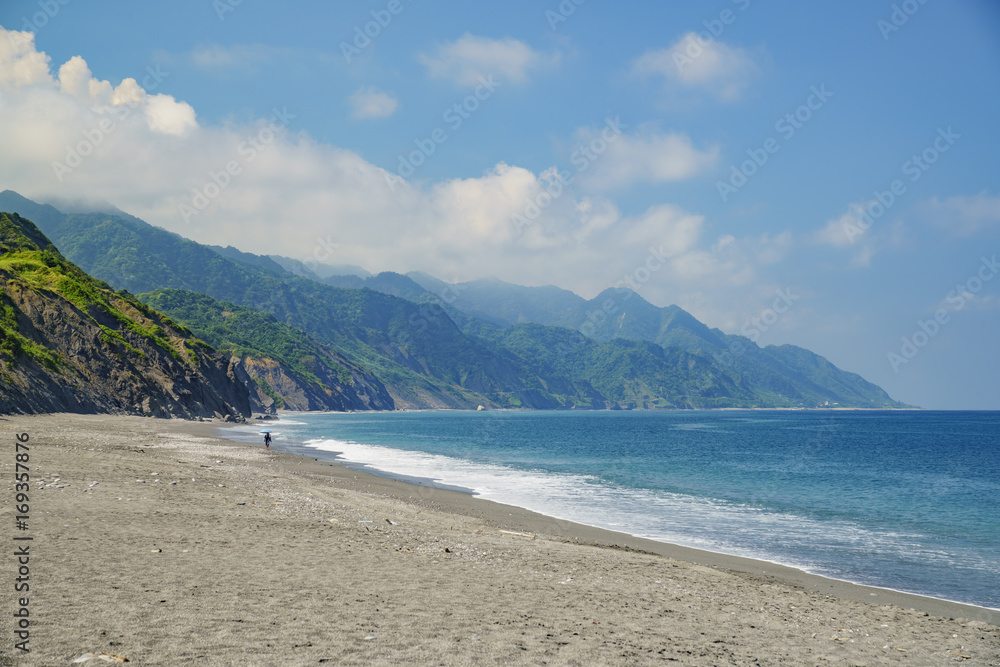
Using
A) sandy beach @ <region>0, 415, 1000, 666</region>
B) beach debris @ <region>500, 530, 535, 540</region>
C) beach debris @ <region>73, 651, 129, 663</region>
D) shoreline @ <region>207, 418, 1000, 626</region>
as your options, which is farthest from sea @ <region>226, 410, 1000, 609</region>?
beach debris @ <region>73, 651, 129, 663</region>

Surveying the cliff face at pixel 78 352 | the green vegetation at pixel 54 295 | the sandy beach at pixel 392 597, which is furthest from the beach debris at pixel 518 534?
the green vegetation at pixel 54 295

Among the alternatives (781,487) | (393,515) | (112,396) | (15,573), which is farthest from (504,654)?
(112,396)

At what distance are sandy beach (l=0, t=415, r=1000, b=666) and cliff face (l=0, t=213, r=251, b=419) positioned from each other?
4496cm

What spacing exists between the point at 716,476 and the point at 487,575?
37119 millimetres

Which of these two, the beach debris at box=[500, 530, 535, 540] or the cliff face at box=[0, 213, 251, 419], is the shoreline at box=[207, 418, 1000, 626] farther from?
the cliff face at box=[0, 213, 251, 419]

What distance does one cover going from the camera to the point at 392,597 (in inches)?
416

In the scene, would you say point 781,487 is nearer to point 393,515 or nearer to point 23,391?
point 393,515

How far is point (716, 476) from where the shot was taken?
149ft

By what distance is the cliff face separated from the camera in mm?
55781

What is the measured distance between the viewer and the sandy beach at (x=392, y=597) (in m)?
8.05

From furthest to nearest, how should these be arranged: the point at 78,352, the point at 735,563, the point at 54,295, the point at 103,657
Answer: the point at 54,295, the point at 78,352, the point at 735,563, the point at 103,657

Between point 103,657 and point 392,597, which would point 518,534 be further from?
point 103,657

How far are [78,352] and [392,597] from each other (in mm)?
77788

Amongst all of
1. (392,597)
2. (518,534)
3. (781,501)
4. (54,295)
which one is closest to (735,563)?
(518,534)
